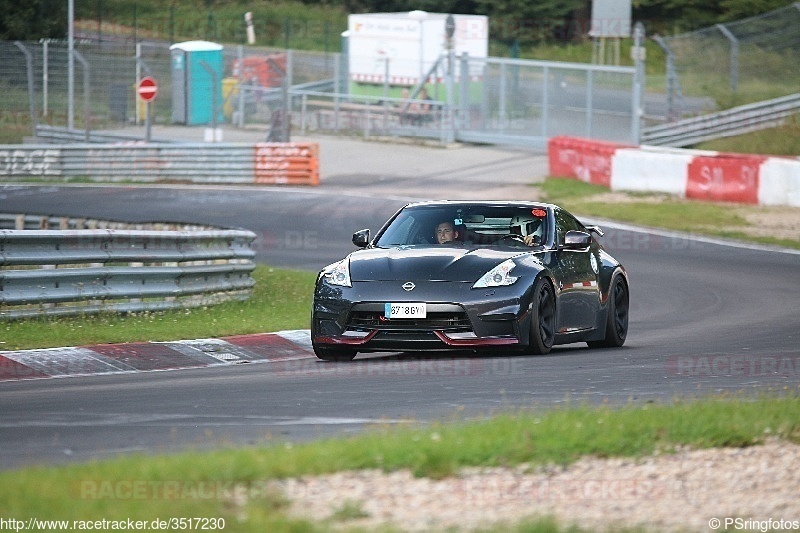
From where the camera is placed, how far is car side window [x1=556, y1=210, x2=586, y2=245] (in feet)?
41.9

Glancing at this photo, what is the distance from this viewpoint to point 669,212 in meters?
27.4

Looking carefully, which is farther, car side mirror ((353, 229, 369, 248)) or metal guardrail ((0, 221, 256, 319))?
metal guardrail ((0, 221, 256, 319))

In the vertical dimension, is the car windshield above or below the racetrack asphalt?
above

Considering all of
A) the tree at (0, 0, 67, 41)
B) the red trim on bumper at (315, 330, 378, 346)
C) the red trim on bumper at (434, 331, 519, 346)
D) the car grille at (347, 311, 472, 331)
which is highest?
the tree at (0, 0, 67, 41)

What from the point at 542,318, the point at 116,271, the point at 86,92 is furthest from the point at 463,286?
the point at 86,92

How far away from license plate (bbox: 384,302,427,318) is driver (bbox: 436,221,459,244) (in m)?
1.35

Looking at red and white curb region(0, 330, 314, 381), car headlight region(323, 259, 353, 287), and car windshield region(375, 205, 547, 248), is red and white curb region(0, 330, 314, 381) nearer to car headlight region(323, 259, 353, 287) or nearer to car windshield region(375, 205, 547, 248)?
car headlight region(323, 259, 353, 287)

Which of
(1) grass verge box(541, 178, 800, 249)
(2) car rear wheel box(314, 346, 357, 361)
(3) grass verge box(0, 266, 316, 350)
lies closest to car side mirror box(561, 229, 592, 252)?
(2) car rear wheel box(314, 346, 357, 361)

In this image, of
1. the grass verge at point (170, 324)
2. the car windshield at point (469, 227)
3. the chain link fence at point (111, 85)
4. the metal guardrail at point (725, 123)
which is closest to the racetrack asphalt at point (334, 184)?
the grass verge at point (170, 324)

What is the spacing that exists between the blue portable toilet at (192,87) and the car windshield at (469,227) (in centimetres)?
3038

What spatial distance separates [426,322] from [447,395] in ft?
6.56

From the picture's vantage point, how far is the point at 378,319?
445 inches

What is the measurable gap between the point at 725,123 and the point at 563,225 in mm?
24335

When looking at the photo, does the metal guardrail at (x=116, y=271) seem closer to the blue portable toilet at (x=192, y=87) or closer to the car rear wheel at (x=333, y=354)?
the car rear wheel at (x=333, y=354)
